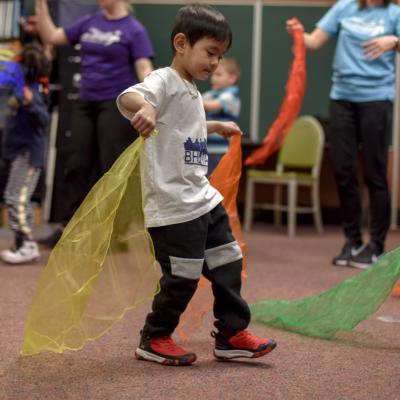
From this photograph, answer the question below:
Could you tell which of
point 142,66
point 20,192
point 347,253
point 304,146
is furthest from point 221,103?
point 304,146

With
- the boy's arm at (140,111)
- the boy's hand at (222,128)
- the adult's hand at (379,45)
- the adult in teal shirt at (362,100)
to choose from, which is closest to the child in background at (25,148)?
the adult in teal shirt at (362,100)

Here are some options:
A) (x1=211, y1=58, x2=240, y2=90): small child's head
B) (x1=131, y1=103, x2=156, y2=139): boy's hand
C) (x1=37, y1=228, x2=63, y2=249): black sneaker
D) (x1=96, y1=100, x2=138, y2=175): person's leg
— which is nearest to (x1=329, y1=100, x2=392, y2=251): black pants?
(x1=211, y1=58, x2=240, y2=90): small child's head

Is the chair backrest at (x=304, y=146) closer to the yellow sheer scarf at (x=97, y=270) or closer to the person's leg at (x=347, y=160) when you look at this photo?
the person's leg at (x=347, y=160)

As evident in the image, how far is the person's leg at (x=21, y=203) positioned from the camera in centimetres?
352

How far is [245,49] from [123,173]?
428 cm

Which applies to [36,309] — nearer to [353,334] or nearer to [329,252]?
[353,334]

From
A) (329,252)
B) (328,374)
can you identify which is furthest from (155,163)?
(329,252)

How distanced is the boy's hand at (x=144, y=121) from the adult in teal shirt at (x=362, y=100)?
1.91 metres

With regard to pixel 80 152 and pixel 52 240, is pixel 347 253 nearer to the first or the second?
pixel 80 152

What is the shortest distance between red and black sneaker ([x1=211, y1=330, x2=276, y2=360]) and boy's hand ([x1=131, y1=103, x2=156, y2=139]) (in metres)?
0.60

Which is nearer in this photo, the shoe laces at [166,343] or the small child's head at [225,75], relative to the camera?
the shoe laces at [166,343]

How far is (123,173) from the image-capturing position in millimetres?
1957

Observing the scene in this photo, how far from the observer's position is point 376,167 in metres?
3.59

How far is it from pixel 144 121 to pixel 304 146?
4.01 metres
